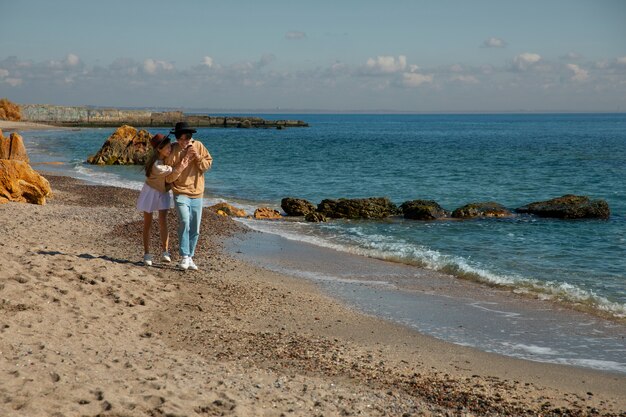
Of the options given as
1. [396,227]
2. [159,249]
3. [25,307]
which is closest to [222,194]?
[396,227]

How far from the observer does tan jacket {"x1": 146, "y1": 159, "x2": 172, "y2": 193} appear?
28.0ft

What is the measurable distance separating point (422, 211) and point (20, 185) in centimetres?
981

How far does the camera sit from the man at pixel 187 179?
8586mm

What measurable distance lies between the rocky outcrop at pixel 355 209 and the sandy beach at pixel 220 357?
8561 mm

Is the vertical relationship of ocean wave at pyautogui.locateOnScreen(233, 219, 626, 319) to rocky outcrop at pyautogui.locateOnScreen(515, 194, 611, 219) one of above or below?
below

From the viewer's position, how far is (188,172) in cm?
872

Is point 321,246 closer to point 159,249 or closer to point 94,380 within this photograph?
point 159,249

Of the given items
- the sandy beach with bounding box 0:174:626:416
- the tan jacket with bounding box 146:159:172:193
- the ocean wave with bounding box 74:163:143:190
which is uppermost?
the tan jacket with bounding box 146:159:172:193

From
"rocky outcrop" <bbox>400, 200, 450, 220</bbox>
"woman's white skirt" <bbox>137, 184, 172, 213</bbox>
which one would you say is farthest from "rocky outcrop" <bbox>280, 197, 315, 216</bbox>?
"woman's white skirt" <bbox>137, 184, 172, 213</bbox>

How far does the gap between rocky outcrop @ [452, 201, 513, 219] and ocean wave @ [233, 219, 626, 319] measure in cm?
360

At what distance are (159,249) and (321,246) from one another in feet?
12.3

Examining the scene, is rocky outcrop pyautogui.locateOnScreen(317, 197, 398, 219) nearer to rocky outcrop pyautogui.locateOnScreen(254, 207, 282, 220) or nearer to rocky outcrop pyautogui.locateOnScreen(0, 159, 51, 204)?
rocky outcrop pyautogui.locateOnScreen(254, 207, 282, 220)

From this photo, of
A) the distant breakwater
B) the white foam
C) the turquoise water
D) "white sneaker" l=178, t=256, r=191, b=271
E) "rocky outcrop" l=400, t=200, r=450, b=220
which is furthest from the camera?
the distant breakwater

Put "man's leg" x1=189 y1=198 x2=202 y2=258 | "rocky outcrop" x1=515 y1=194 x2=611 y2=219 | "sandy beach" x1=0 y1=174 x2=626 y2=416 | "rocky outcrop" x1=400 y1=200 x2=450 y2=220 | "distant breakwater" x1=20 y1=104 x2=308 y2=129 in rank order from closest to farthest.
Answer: "sandy beach" x1=0 y1=174 x2=626 y2=416
"man's leg" x1=189 y1=198 x2=202 y2=258
"rocky outcrop" x1=400 y1=200 x2=450 y2=220
"rocky outcrop" x1=515 y1=194 x2=611 y2=219
"distant breakwater" x1=20 y1=104 x2=308 y2=129
